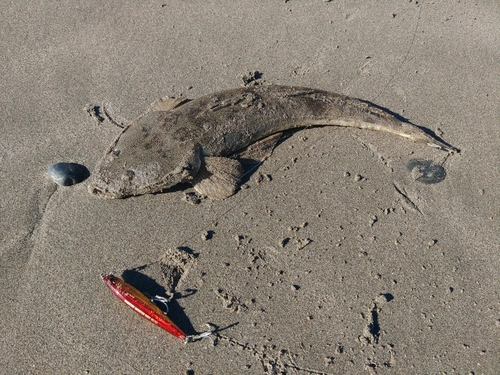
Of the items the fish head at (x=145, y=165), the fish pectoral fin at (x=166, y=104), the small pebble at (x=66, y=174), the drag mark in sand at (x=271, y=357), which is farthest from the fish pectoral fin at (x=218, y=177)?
the drag mark in sand at (x=271, y=357)

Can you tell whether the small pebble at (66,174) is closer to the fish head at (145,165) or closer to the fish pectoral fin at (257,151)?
the fish head at (145,165)

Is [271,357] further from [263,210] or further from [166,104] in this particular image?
[166,104]

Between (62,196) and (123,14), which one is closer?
(62,196)

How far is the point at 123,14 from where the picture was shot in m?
6.11

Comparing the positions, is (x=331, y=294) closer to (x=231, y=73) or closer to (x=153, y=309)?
(x=153, y=309)

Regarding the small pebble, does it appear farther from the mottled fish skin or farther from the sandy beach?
the mottled fish skin

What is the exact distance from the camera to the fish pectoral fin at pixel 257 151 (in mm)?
4926

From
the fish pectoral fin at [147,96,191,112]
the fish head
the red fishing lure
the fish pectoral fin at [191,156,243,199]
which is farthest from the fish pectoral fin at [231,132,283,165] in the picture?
the red fishing lure

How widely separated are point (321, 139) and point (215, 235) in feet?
6.16

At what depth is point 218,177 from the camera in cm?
463

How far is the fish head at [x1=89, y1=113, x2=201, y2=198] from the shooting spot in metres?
4.41

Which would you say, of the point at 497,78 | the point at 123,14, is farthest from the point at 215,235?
the point at 497,78

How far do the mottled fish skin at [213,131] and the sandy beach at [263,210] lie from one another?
0.19 meters

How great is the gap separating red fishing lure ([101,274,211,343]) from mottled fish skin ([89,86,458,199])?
1096mm
